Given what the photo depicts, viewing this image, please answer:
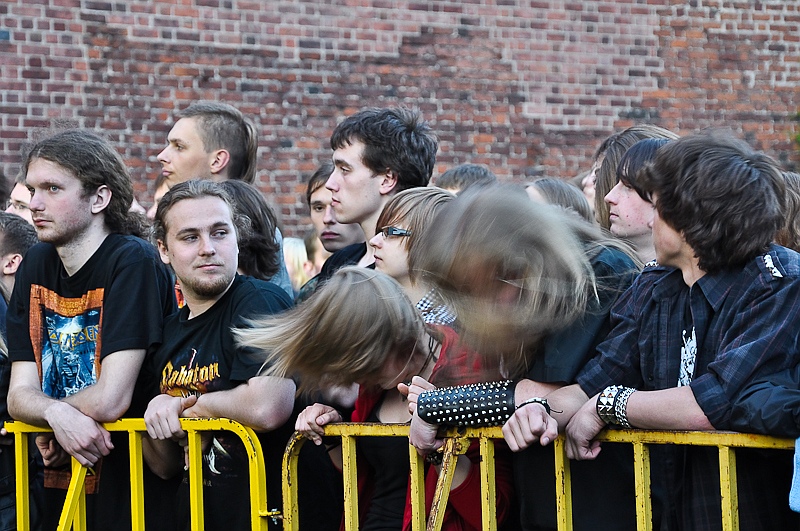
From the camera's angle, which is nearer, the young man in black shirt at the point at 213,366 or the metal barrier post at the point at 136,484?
the young man in black shirt at the point at 213,366

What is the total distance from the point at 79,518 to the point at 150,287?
84 cm

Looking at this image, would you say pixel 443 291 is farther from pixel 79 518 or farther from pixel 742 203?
pixel 79 518

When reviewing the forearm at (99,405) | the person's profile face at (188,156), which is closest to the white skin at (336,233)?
the person's profile face at (188,156)

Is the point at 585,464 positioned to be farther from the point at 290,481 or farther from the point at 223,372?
the point at 223,372

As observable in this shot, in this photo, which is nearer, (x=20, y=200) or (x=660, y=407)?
(x=660, y=407)

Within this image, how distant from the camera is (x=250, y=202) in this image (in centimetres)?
436

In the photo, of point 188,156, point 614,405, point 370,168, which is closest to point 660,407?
point 614,405

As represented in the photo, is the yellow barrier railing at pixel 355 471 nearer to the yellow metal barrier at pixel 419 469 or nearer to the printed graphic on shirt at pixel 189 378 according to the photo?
the yellow metal barrier at pixel 419 469

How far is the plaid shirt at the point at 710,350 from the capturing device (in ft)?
8.39

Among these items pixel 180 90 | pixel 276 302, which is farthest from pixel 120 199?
pixel 180 90

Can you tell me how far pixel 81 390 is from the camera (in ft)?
12.9

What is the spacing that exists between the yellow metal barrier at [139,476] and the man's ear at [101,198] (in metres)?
0.83

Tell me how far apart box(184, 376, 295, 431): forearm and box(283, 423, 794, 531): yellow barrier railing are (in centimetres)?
15

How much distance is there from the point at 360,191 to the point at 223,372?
109 centimetres
